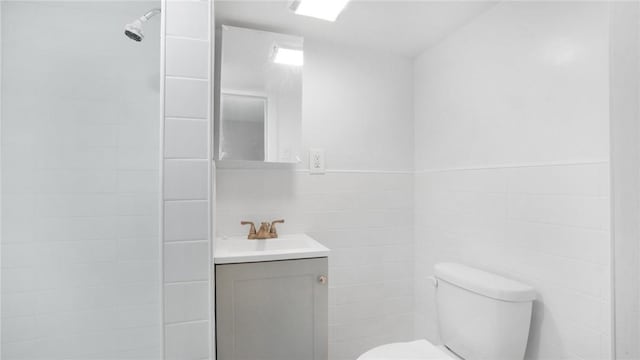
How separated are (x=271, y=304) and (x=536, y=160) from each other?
4.25ft

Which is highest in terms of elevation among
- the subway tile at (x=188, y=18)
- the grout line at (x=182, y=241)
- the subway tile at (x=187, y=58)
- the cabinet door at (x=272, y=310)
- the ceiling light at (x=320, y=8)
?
the ceiling light at (x=320, y=8)

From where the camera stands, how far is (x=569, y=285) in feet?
3.89

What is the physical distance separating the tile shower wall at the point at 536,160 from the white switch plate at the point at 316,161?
27.7 inches

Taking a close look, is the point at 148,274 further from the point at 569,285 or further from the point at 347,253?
the point at 569,285

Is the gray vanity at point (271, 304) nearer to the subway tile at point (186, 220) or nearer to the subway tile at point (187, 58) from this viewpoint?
the subway tile at point (186, 220)

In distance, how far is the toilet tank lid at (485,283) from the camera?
1.25 m

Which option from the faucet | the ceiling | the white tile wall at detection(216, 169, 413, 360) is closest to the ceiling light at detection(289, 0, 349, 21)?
the ceiling

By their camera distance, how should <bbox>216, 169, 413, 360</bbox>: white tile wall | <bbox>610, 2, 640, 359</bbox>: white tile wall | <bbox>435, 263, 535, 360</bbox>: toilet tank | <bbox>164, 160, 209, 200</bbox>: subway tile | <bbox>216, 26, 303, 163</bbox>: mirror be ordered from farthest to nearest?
1. <bbox>216, 169, 413, 360</bbox>: white tile wall
2. <bbox>216, 26, 303, 163</bbox>: mirror
3. <bbox>435, 263, 535, 360</bbox>: toilet tank
4. <bbox>164, 160, 209, 200</bbox>: subway tile
5. <bbox>610, 2, 640, 359</bbox>: white tile wall

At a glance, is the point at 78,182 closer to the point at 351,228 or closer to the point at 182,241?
the point at 182,241

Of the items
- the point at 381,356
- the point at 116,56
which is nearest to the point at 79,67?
the point at 116,56

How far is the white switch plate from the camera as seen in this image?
1.92 metres

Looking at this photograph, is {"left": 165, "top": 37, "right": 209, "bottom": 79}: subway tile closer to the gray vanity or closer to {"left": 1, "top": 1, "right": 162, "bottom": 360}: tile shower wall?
{"left": 1, "top": 1, "right": 162, "bottom": 360}: tile shower wall

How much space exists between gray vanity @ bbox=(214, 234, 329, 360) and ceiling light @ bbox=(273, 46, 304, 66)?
1036mm

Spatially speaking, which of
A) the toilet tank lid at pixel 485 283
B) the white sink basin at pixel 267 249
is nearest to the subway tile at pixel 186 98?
the white sink basin at pixel 267 249
